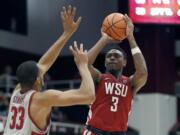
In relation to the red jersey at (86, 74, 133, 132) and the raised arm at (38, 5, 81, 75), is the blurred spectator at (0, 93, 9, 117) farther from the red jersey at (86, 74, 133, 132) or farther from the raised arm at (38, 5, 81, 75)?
the raised arm at (38, 5, 81, 75)

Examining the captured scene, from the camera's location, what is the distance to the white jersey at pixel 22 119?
5.29 metres

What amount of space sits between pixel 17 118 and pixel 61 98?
40 cm

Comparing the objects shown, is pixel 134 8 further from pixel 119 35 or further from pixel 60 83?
pixel 119 35

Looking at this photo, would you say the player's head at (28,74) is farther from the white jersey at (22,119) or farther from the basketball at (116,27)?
the basketball at (116,27)

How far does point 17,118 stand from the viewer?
532 cm

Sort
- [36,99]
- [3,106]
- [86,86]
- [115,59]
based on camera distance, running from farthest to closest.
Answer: [3,106] → [115,59] → [36,99] → [86,86]

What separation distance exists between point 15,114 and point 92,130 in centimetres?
185

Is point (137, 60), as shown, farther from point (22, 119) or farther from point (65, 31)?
point (22, 119)

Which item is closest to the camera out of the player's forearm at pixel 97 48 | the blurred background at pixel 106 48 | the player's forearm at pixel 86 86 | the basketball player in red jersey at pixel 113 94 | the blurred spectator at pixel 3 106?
the player's forearm at pixel 86 86

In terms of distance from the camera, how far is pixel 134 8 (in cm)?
1441

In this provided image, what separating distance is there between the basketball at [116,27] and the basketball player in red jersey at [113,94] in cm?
7

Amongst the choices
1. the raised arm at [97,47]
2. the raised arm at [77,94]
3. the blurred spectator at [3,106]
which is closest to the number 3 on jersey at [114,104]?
the raised arm at [97,47]

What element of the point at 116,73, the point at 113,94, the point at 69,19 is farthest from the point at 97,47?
the point at 69,19

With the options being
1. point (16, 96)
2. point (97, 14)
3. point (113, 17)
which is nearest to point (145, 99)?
point (97, 14)
